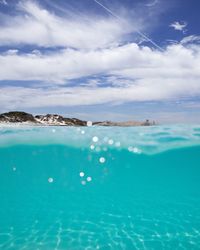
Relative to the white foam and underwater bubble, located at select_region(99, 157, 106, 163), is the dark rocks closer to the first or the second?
the white foam

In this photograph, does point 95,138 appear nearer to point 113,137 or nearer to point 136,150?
point 113,137

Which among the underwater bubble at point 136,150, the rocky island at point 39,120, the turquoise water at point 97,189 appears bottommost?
the turquoise water at point 97,189

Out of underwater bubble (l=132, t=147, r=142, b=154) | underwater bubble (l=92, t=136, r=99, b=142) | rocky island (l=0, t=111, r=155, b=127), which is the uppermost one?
rocky island (l=0, t=111, r=155, b=127)

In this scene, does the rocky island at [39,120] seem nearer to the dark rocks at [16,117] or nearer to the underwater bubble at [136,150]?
the dark rocks at [16,117]

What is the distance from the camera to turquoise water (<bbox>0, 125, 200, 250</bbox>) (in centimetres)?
1197

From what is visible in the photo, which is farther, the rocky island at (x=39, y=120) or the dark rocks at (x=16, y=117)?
the dark rocks at (x=16, y=117)

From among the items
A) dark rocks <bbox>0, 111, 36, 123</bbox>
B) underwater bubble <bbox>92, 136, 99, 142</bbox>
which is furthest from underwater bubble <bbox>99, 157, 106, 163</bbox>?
dark rocks <bbox>0, 111, 36, 123</bbox>

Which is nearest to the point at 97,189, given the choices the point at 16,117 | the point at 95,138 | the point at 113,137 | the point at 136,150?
the point at 136,150

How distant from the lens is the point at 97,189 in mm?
34312

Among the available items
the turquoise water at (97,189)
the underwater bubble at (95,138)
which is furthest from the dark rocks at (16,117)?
the underwater bubble at (95,138)

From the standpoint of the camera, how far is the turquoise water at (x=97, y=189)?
12.0 metres

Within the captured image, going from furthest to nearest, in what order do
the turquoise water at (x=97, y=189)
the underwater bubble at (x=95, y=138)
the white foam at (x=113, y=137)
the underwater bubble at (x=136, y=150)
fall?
the underwater bubble at (x=136, y=150) < the underwater bubble at (x=95, y=138) < the white foam at (x=113, y=137) < the turquoise water at (x=97, y=189)

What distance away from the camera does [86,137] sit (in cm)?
2794

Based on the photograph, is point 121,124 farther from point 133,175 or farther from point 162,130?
point 133,175
